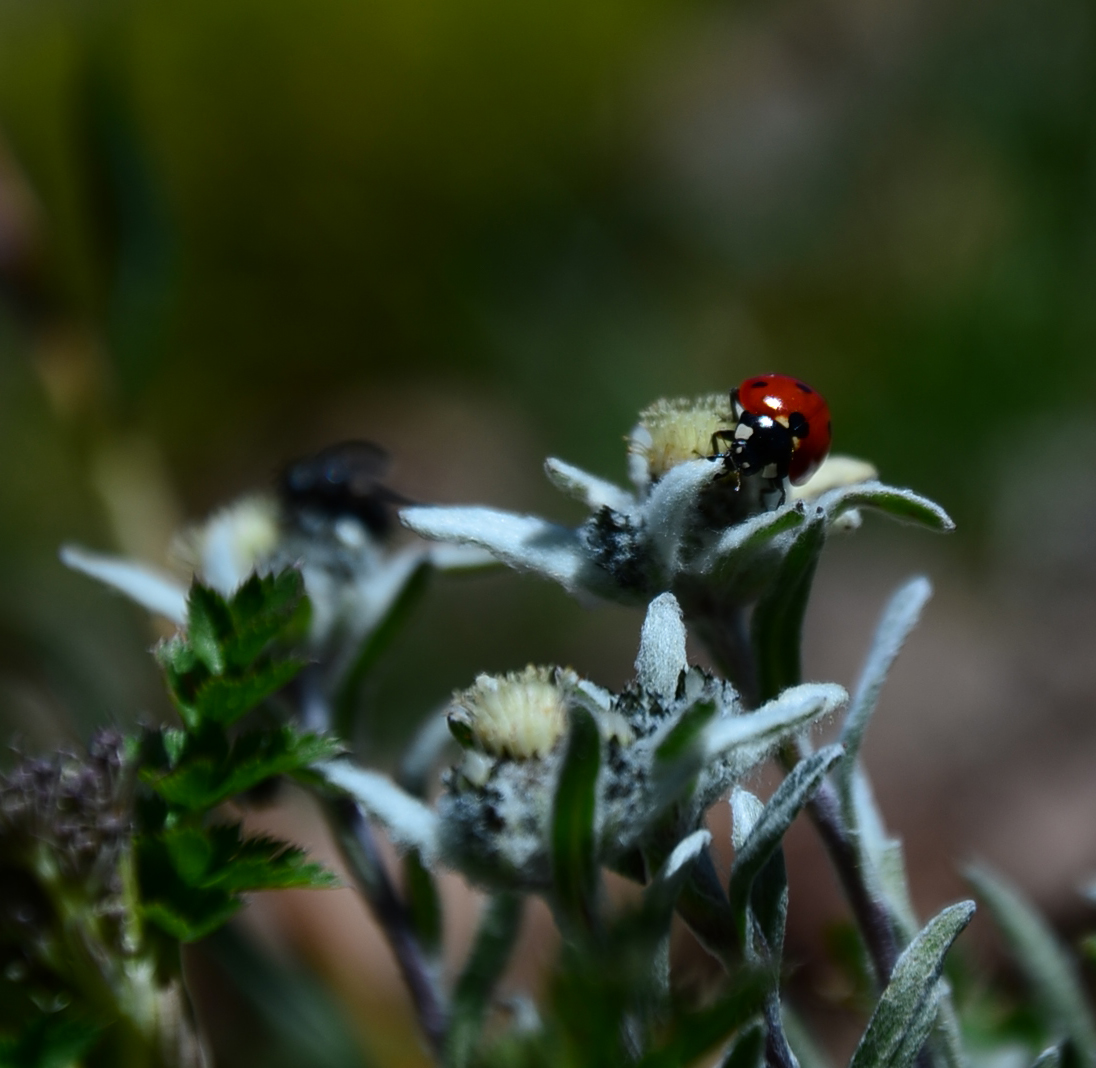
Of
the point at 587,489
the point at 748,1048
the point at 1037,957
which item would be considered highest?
the point at 587,489

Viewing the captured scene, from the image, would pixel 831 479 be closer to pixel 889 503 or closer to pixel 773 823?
pixel 889 503

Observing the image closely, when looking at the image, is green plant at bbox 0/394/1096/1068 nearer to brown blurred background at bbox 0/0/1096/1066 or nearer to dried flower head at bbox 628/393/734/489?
dried flower head at bbox 628/393/734/489

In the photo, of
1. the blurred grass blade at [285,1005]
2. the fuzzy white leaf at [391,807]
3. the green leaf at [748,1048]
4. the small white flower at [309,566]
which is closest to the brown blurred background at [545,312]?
the blurred grass blade at [285,1005]

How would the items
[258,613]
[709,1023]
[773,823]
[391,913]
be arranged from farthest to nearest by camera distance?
1. [391,913]
2. [258,613]
3. [773,823]
4. [709,1023]

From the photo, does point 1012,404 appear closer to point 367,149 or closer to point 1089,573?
point 1089,573

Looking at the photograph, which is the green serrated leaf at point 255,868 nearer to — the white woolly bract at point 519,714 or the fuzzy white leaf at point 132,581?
the white woolly bract at point 519,714

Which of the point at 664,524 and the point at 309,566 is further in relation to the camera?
the point at 309,566

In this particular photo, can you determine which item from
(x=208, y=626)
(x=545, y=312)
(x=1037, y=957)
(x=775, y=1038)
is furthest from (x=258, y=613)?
(x=545, y=312)
